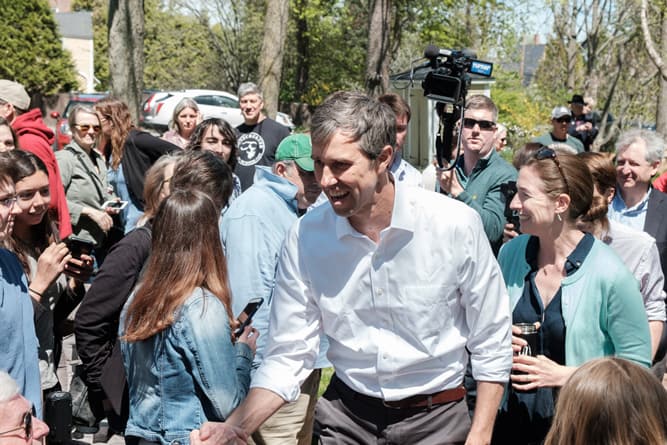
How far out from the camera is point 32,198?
4160 mm

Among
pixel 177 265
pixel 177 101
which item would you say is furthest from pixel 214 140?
pixel 177 101

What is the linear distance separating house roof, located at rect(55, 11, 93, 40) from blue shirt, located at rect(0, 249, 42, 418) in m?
69.9

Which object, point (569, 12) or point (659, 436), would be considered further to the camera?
point (569, 12)

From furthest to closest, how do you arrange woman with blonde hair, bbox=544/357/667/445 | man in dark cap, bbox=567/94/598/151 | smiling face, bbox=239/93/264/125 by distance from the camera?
man in dark cap, bbox=567/94/598/151, smiling face, bbox=239/93/264/125, woman with blonde hair, bbox=544/357/667/445

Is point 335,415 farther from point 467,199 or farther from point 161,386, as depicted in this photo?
point 467,199

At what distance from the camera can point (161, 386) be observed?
322 centimetres

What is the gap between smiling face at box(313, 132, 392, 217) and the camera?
3047mm

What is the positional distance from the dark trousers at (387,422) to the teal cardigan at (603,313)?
0.61 metres

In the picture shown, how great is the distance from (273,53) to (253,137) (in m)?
8.70

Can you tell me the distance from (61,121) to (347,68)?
25.6m

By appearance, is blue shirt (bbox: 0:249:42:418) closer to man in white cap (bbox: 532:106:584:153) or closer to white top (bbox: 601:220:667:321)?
white top (bbox: 601:220:667:321)

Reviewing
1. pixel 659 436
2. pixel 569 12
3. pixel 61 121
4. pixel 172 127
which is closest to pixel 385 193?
pixel 659 436

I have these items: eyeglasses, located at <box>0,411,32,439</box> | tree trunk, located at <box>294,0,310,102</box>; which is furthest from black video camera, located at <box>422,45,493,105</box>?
tree trunk, located at <box>294,0,310,102</box>

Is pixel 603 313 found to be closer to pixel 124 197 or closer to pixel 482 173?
pixel 482 173
